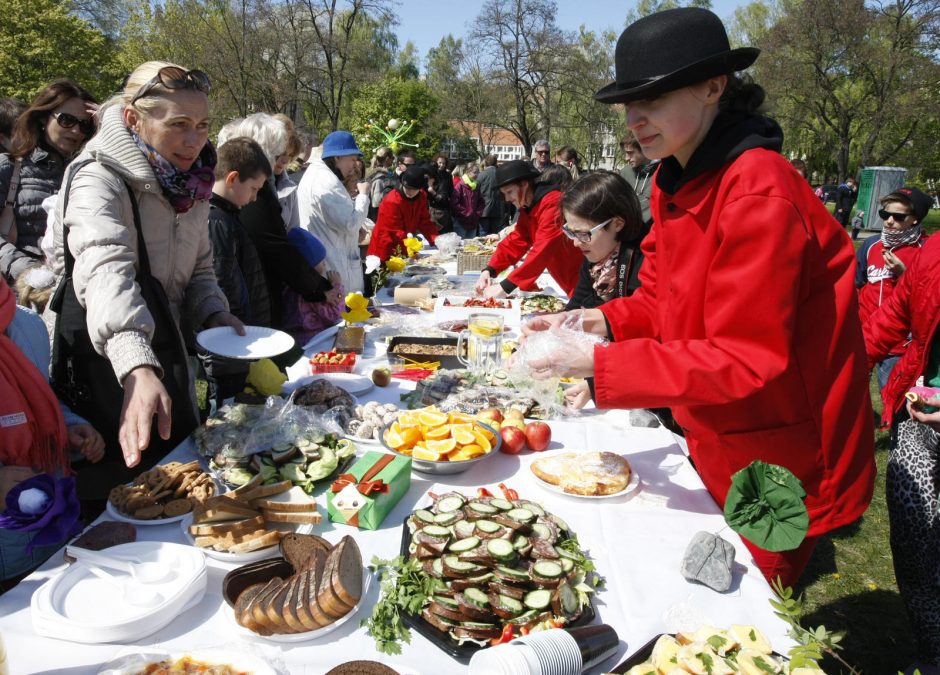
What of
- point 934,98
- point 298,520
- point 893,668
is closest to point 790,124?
point 934,98

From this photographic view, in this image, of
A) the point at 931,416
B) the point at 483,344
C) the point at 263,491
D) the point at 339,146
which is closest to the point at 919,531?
the point at 931,416

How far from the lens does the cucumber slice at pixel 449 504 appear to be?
159 cm

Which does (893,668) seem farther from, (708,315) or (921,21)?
(921,21)

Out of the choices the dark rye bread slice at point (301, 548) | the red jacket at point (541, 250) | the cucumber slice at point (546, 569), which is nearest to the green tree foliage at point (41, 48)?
the red jacket at point (541, 250)

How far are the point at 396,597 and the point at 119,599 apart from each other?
605 millimetres

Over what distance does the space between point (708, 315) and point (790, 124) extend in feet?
95.5

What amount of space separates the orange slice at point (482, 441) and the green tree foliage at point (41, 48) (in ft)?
81.5

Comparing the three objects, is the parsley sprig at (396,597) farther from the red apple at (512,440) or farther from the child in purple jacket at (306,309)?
the child in purple jacket at (306,309)

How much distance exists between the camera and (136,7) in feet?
87.1

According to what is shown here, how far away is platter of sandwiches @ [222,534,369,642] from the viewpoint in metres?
1.26

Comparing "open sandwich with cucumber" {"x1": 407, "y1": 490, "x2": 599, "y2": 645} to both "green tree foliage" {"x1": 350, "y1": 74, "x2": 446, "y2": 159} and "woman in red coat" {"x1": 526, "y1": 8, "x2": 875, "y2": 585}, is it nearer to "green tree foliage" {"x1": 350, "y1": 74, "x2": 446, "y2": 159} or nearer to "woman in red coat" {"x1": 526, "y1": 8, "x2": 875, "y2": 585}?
"woman in red coat" {"x1": 526, "y1": 8, "x2": 875, "y2": 585}

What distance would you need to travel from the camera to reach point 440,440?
207cm

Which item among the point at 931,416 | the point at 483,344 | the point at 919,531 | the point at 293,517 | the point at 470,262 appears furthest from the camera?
the point at 470,262

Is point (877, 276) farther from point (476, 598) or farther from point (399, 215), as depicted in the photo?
point (476, 598)
